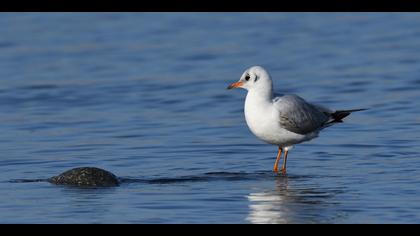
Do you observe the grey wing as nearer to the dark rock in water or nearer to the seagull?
the seagull

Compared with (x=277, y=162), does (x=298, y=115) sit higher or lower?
higher

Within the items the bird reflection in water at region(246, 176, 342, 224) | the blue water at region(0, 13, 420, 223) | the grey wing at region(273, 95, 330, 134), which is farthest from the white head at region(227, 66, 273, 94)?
the bird reflection in water at region(246, 176, 342, 224)

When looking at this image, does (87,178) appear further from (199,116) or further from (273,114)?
(199,116)

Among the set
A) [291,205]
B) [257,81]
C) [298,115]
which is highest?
[257,81]

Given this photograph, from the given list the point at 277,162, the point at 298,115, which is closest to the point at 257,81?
the point at 298,115

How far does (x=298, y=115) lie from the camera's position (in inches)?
583

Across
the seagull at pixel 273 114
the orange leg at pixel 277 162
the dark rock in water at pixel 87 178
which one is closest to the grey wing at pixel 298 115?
the seagull at pixel 273 114

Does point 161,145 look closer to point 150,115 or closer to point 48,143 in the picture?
point 48,143

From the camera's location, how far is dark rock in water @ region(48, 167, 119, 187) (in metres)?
13.3

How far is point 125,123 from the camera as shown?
18.7 m

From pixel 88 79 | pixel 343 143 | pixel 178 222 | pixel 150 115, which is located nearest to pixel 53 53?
pixel 88 79

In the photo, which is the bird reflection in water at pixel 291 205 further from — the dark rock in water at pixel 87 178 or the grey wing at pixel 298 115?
the dark rock in water at pixel 87 178

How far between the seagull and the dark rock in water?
2.18 m

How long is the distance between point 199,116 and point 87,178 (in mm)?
6226
